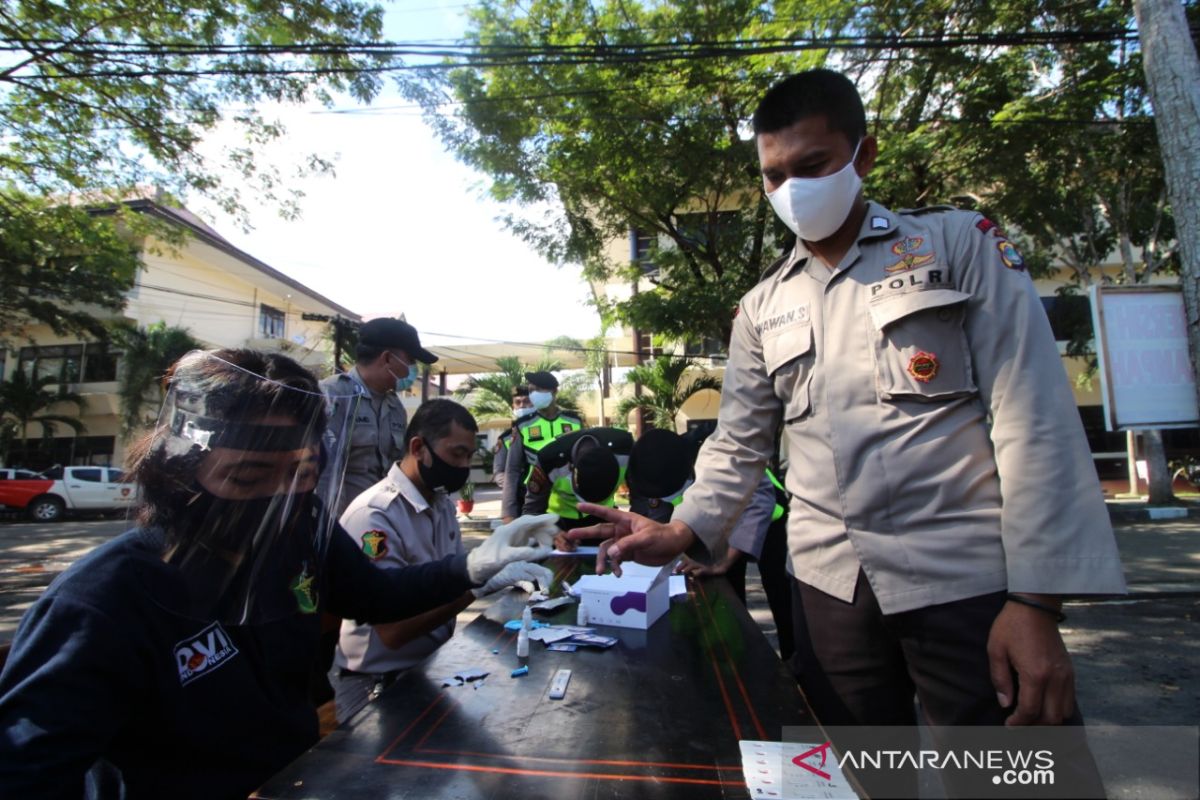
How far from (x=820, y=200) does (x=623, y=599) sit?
1.21m

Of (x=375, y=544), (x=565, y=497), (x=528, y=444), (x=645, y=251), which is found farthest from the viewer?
(x=645, y=251)

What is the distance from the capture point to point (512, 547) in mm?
1985

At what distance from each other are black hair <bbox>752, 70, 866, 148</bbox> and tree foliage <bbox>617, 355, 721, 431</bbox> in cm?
1073

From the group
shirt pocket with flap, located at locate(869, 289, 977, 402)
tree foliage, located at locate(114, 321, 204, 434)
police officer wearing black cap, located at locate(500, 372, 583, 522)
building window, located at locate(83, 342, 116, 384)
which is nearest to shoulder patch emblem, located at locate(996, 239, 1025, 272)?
shirt pocket with flap, located at locate(869, 289, 977, 402)

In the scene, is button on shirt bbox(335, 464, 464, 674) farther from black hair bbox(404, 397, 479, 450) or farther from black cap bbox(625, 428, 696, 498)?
black cap bbox(625, 428, 696, 498)

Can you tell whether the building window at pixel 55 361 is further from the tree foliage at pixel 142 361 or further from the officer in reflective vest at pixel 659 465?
the officer in reflective vest at pixel 659 465

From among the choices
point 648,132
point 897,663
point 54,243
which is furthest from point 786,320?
point 54,243

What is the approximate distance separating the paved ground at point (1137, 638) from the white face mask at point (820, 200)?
107 cm

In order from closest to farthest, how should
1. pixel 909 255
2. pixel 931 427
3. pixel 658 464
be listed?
pixel 931 427
pixel 909 255
pixel 658 464

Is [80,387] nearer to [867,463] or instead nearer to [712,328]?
[712,328]

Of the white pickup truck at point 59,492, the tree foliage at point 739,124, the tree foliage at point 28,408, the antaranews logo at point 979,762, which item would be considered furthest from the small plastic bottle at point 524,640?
the tree foliage at point 28,408

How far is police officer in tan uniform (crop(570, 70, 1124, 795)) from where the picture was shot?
106cm

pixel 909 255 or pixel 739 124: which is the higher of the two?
pixel 739 124

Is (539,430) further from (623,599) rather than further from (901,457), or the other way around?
(901,457)
